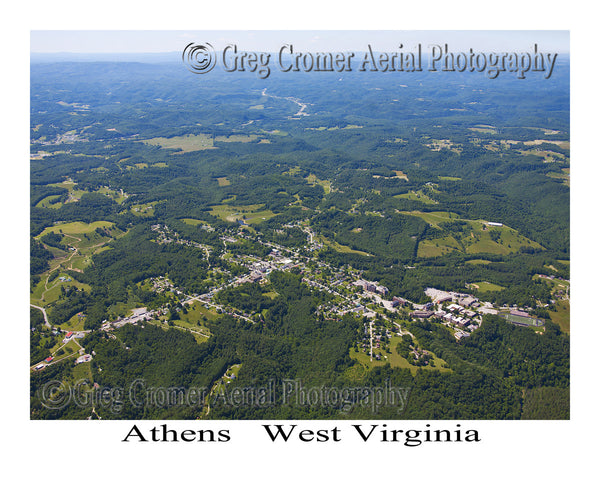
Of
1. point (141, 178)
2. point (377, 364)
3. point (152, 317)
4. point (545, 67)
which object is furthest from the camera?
point (141, 178)

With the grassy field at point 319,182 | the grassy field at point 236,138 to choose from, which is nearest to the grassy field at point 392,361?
the grassy field at point 319,182

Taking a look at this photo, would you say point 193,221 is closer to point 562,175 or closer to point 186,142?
point 186,142

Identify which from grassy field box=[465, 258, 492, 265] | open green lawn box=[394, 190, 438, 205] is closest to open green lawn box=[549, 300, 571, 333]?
grassy field box=[465, 258, 492, 265]

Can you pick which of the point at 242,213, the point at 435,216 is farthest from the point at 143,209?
the point at 435,216

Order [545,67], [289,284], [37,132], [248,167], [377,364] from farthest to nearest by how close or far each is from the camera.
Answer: [37,132] → [248,167] → [289,284] → [377,364] → [545,67]

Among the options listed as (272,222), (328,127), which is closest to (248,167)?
(272,222)

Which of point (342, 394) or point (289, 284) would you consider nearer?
point (342, 394)

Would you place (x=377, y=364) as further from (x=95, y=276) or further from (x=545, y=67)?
(x=95, y=276)

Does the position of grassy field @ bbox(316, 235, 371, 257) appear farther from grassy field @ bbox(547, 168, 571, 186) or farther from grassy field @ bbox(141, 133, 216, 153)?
grassy field @ bbox(141, 133, 216, 153)
